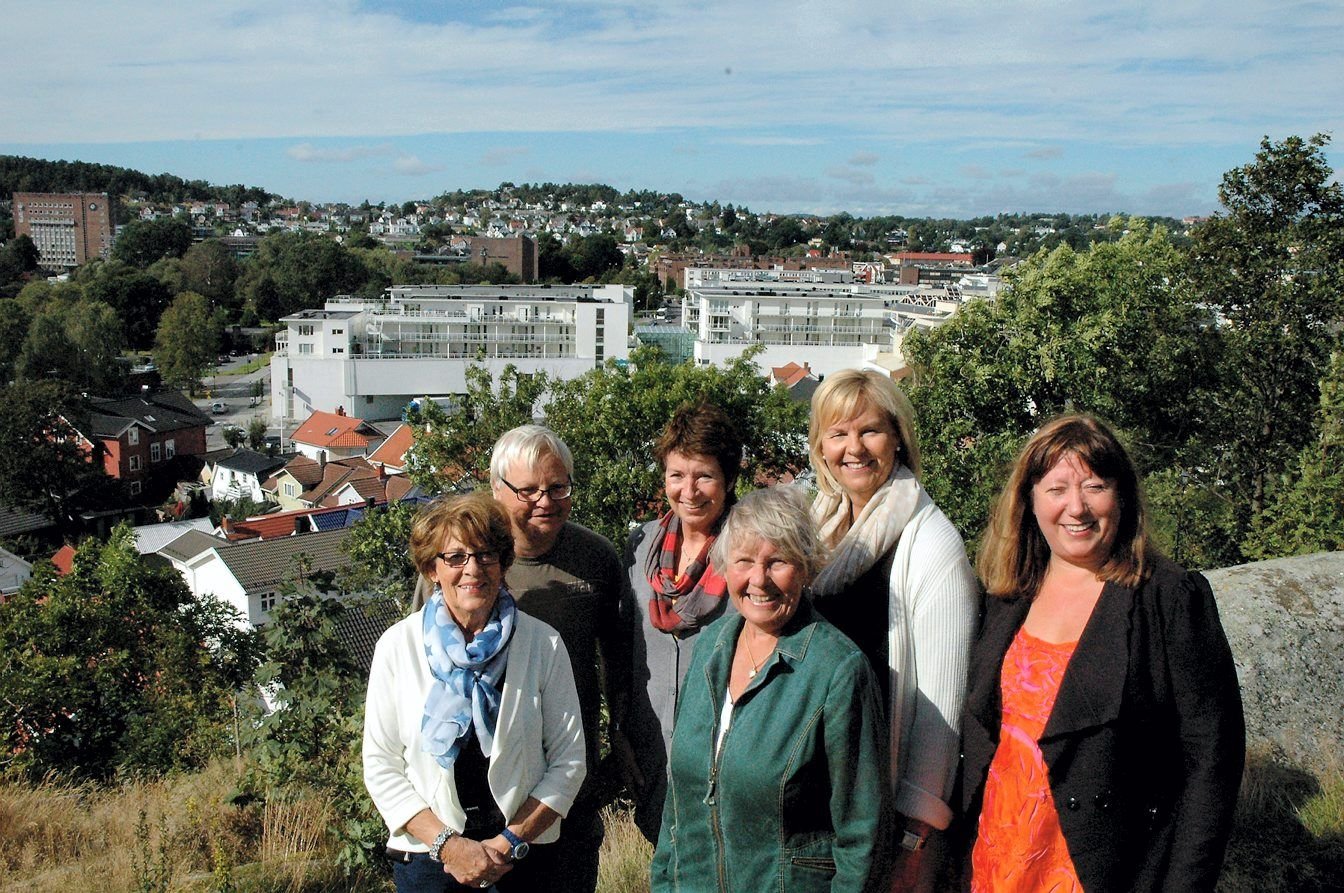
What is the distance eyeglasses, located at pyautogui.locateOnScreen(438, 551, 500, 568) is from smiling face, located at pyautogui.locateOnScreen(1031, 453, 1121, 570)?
121cm

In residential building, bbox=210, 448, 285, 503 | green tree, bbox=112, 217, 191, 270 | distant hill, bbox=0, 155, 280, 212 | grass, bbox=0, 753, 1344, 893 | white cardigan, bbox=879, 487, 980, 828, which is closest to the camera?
white cardigan, bbox=879, 487, 980, 828

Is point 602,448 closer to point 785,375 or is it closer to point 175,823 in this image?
point 175,823

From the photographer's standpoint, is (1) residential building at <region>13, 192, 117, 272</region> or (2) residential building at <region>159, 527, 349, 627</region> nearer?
(2) residential building at <region>159, 527, 349, 627</region>

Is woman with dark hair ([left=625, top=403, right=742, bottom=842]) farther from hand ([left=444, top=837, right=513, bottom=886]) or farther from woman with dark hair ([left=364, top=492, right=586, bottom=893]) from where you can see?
hand ([left=444, top=837, right=513, bottom=886])

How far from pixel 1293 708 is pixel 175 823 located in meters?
4.30

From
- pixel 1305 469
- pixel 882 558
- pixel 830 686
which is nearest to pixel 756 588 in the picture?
pixel 830 686

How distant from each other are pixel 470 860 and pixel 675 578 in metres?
0.79

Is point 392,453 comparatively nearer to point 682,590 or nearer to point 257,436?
point 257,436

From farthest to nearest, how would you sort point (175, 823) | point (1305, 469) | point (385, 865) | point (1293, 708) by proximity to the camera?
point (1305, 469)
point (1293, 708)
point (175, 823)
point (385, 865)

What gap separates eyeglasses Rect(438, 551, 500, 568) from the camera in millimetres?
2266

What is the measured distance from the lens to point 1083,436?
2062 millimetres

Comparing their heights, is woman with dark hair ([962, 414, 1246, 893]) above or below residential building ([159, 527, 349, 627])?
above

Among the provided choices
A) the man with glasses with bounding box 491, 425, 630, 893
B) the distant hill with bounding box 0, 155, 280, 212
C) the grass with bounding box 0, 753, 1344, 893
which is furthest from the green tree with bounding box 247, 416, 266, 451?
the distant hill with bounding box 0, 155, 280, 212

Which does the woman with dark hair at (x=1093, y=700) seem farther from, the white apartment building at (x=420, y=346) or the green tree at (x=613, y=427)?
the white apartment building at (x=420, y=346)
